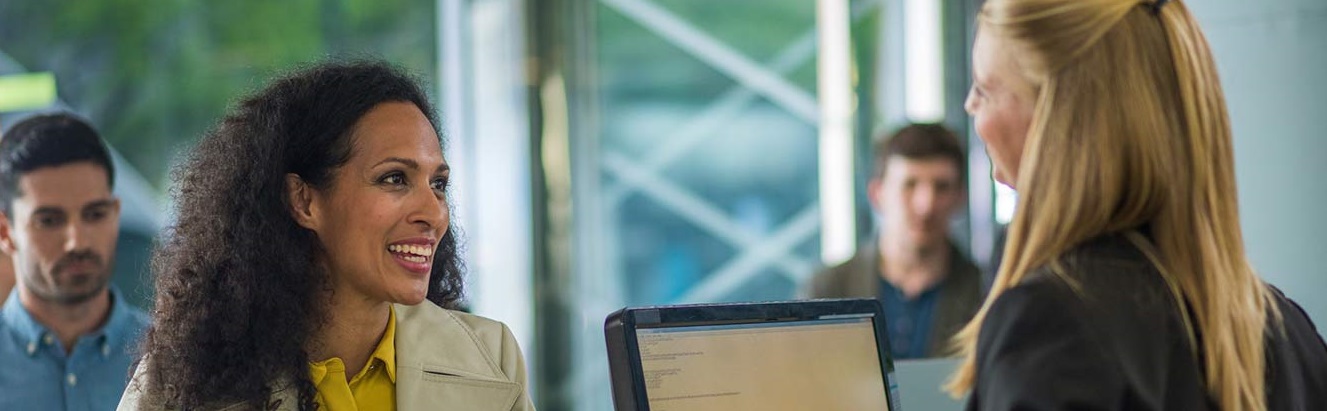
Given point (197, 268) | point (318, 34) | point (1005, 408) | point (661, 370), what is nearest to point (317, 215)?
point (197, 268)

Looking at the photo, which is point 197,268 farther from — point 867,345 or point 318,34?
point 318,34

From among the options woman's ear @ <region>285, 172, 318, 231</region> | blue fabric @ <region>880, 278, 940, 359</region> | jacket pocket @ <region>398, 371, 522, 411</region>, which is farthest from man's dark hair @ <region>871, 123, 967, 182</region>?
woman's ear @ <region>285, 172, 318, 231</region>

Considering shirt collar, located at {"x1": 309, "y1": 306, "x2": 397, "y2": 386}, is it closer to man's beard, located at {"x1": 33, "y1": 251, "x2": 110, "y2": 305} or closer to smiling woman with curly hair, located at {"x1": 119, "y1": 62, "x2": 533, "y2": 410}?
smiling woman with curly hair, located at {"x1": 119, "y1": 62, "x2": 533, "y2": 410}

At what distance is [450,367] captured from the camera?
2.14m

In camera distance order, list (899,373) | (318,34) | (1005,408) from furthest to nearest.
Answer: (318,34) < (899,373) < (1005,408)

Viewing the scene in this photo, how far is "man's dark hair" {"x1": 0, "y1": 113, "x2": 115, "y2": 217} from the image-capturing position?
3.23 meters

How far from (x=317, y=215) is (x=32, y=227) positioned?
142 centimetres

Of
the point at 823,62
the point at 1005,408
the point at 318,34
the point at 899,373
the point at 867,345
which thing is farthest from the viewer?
the point at 823,62

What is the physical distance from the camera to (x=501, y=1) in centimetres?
574

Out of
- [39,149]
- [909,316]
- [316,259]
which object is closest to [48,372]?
[39,149]

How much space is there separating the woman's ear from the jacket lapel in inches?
8.0

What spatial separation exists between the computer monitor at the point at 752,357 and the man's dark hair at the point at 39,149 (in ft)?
6.83

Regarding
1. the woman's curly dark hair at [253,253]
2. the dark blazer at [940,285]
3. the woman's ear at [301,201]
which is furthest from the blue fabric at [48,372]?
the dark blazer at [940,285]

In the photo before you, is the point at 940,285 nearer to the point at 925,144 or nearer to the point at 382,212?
the point at 925,144
